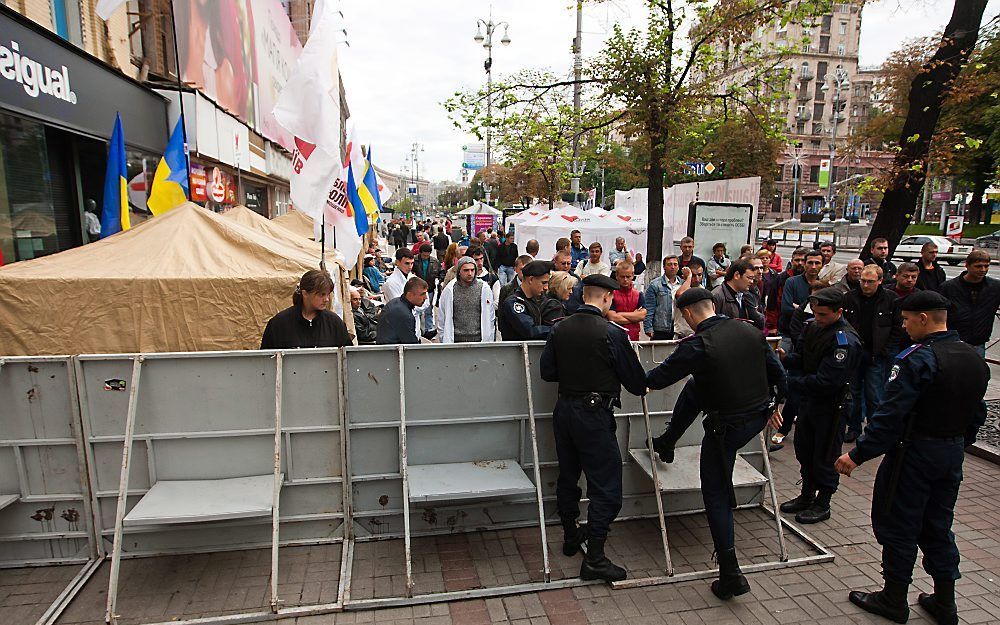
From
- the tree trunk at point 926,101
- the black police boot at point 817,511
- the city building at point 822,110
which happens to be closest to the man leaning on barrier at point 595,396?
the black police boot at point 817,511

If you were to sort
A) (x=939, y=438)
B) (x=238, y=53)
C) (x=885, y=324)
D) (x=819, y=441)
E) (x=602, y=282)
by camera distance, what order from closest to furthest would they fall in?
(x=939, y=438), (x=602, y=282), (x=819, y=441), (x=885, y=324), (x=238, y=53)

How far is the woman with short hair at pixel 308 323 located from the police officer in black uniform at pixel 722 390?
258cm

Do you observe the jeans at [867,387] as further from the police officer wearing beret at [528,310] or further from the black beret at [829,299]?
the police officer wearing beret at [528,310]

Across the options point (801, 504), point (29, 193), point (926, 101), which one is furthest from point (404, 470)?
point (926, 101)

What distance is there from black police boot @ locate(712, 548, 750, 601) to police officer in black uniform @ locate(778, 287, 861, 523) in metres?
1.45

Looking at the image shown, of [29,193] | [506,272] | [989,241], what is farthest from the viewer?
[989,241]

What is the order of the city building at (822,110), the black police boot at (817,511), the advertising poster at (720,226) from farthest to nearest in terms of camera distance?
1. the city building at (822,110)
2. the advertising poster at (720,226)
3. the black police boot at (817,511)

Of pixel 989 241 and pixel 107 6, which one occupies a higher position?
pixel 107 6

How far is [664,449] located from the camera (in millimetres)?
4676

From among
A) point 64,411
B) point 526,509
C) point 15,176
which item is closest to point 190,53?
point 15,176

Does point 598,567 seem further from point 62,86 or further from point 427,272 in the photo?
point 62,86

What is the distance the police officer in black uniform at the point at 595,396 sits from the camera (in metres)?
4.13

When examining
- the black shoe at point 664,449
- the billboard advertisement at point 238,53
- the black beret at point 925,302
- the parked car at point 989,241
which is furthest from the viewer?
the parked car at point 989,241

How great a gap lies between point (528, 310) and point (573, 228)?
10118mm
